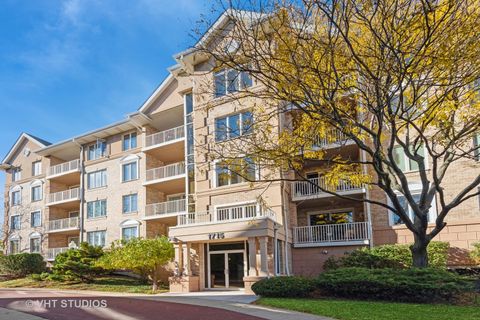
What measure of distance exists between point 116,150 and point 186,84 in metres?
9.51

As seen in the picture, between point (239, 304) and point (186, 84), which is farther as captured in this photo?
point (186, 84)

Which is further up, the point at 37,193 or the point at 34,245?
the point at 37,193

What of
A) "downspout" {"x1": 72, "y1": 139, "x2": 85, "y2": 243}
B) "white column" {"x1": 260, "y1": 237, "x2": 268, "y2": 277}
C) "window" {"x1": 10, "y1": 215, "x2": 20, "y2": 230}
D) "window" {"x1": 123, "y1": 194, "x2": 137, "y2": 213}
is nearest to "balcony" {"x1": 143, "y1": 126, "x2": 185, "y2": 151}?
"window" {"x1": 123, "y1": 194, "x2": 137, "y2": 213}

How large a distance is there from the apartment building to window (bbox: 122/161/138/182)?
0.36 ft

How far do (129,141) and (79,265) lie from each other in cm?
1077

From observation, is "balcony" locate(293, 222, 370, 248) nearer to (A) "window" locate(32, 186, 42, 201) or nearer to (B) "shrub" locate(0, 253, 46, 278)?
(B) "shrub" locate(0, 253, 46, 278)

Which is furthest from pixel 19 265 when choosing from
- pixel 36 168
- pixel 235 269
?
pixel 235 269

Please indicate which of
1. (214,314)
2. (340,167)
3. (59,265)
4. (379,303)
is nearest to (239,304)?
(214,314)

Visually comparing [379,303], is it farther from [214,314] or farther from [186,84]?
[186,84]

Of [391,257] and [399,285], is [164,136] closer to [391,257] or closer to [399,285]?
[391,257]

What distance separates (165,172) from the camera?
98.5 ft

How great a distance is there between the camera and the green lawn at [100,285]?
23.2 metres

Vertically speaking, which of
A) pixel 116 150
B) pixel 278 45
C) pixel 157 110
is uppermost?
pixel 157 110

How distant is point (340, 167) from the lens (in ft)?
51.0
